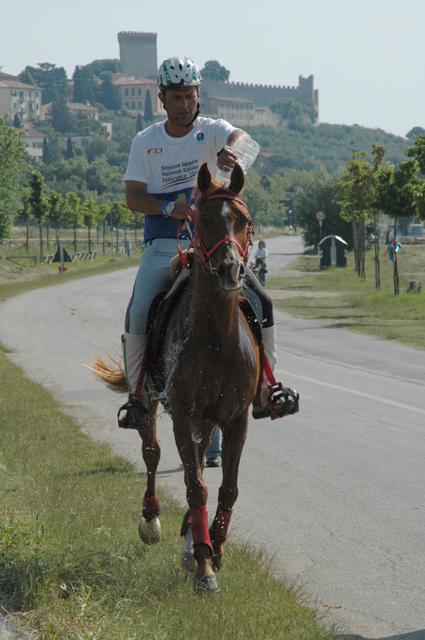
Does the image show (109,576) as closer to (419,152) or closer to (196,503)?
(196,503)

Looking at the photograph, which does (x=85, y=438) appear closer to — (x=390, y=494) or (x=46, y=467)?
(x=46, y=467)

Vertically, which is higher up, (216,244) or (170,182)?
(170,182)

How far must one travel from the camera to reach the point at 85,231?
98062 millimetres

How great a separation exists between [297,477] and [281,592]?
8.69 feet

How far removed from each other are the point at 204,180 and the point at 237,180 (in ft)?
0.61

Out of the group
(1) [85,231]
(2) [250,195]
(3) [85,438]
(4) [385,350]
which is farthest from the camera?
(2) [250,195]

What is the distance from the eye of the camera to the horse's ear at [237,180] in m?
3.95

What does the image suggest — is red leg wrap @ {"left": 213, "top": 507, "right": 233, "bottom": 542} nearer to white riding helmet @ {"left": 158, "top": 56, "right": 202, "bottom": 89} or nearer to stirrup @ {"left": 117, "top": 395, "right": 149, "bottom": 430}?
stirrup @ {"left": 117, "top": 395, "right": 149, "bottom": 430}

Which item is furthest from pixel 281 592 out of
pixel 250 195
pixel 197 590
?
pixel 250 195

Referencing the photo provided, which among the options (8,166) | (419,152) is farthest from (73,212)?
(419,152)

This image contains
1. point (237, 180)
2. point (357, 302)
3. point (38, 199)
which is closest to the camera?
point (237, 180)

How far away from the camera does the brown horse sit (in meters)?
3.78

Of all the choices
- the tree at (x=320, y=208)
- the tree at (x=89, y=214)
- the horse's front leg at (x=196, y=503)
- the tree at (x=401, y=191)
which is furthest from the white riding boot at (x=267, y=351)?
the tree at (x=89, y=214)

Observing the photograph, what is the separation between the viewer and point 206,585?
393 centimetres
